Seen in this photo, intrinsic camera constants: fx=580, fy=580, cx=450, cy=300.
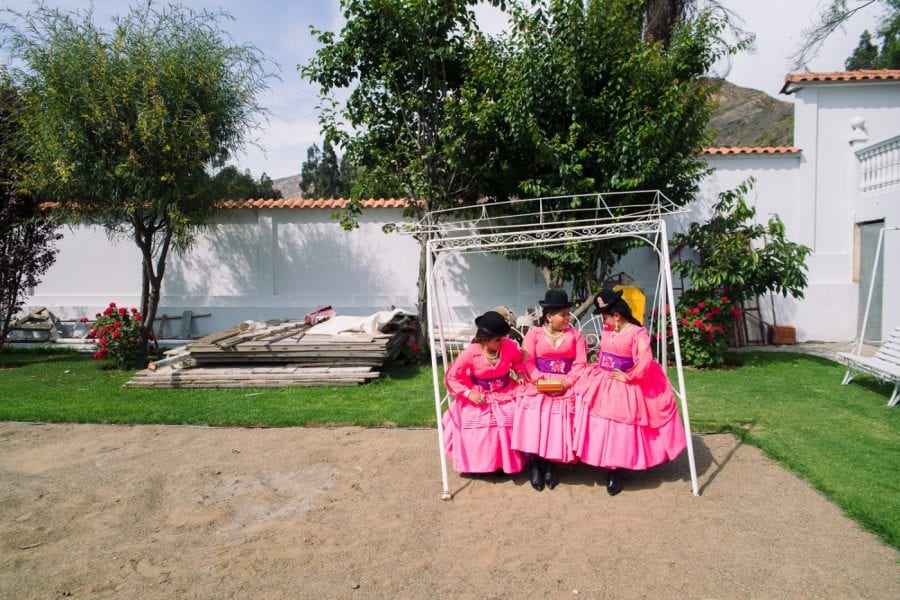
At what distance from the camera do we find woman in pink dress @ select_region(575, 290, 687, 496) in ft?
14.4

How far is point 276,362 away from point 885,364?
8033 millimetres

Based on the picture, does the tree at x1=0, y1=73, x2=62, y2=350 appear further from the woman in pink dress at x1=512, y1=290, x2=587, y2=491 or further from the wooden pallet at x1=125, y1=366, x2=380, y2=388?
the woman in pink dress at x1=512, y1=290, x2=587, y2=491

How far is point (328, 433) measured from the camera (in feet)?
20.2

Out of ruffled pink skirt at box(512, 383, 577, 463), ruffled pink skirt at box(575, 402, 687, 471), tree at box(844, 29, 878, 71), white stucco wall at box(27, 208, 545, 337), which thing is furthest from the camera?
tree at box(844, 29, 878, 71)

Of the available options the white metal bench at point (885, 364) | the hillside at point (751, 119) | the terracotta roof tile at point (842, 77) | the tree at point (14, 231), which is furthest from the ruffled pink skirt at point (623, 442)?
the hillside at point (751, 119)

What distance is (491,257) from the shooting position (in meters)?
11.4

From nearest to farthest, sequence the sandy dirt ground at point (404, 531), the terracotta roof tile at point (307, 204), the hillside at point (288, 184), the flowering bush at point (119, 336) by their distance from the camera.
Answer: the sandy dirt ground at point (404, 531), the flowering bush at point (119, 336), the terracotta roof tile at point (307, 204), the hillside at point (288, 184)

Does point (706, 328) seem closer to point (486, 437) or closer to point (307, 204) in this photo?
point (486, 437)

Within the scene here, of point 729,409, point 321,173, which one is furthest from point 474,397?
point 321,173

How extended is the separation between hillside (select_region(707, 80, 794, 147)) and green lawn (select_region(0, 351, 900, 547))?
27.1m

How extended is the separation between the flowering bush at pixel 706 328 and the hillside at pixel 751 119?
2543cm

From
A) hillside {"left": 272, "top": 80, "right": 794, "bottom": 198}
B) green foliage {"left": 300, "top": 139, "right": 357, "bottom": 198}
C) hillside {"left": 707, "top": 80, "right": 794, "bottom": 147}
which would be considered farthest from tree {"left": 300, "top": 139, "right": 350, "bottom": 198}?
hillside {"left": 707, "top": 80, "right": 794, "bottom": 147}

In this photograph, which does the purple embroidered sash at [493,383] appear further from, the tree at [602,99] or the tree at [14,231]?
the tree at [14,231]

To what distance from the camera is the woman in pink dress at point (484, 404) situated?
15.1 ft
